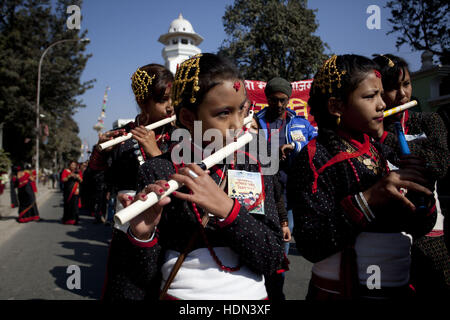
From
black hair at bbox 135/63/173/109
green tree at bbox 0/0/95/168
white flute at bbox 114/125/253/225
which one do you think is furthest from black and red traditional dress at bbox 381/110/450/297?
green tree at bbox 0/0/95/168

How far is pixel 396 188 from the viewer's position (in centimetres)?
135

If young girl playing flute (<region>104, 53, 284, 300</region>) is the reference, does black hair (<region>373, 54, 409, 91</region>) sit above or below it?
above

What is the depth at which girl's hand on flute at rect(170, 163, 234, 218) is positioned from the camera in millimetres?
1234

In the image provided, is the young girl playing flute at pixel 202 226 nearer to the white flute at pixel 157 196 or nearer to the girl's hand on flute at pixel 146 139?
the white flute at pixel 157 196

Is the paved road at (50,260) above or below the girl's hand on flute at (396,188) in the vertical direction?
below

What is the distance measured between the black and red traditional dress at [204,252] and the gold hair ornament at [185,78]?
0.29m

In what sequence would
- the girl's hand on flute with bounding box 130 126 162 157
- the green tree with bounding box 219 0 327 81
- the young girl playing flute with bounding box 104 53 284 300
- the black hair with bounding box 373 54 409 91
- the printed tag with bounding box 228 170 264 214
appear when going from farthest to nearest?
the green tree with bounding box 219 0 327 81 → the girl's hand on flute with bounding box 130 126 162 157 → the black hair with bounding box 373 54 409 91 → the printed tag with bounding box 228 170 264 214 → the young girl playing flute with bounding box 104 53 284 300

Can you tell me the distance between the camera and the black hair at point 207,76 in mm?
1469

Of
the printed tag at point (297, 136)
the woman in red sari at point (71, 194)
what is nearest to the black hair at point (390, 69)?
the printed tag at point (297, 136)

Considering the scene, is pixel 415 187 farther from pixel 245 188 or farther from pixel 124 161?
pixel 124 161

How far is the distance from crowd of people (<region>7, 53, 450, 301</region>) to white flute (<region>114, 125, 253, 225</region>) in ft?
0.08

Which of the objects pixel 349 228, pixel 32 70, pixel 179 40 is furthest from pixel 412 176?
pixel 179 40

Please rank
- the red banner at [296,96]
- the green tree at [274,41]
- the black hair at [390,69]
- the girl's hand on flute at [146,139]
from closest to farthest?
the black hair at [390,69]
the girl's hand on flute at [146,139]
the red banner at [296,96]
the green tree at [274,41]

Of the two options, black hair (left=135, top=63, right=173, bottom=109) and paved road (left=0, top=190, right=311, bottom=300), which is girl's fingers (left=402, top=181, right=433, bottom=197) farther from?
paved road (left=0, top=190, right=311, bottom=300)
